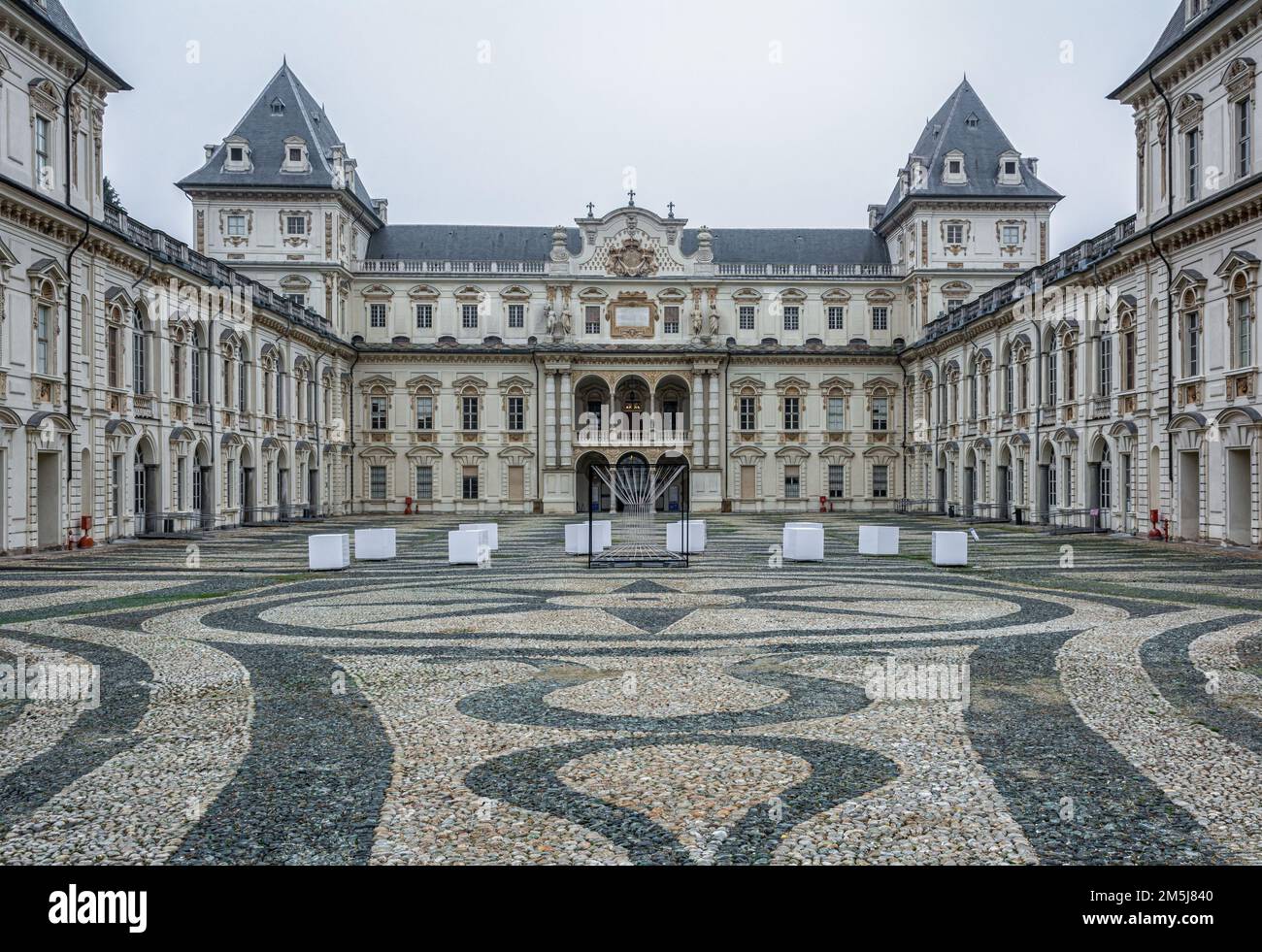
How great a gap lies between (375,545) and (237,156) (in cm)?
3769

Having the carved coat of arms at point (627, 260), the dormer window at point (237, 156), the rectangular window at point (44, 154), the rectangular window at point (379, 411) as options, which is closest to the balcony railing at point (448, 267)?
the carved coat of arms at point (627, 260)

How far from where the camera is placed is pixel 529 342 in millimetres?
57656

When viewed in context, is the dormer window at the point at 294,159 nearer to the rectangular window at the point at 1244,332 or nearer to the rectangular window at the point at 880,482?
the rectangular window at the point at 880,482

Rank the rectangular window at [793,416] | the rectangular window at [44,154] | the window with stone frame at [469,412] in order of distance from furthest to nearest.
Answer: the rectangular window at [793,416] < the window with stone frame at [469,412] < the rectangular window at [44,154]

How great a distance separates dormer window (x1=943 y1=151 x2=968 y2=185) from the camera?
5475cm

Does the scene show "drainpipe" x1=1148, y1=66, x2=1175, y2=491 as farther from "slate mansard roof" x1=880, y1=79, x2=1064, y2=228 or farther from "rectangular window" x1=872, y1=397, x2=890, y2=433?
"rectangular window" x1=872, y1=397, x2=890, y2=433

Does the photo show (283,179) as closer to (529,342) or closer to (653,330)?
(529,342)

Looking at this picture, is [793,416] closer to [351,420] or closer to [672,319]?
[672,319]

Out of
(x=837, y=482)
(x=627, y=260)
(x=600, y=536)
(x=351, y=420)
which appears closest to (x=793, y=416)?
(x=837, y=482)

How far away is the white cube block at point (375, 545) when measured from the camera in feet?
76.2

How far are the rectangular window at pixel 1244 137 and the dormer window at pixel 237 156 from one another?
45.4 metres

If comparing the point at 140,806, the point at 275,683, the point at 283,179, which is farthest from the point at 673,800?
the point at 283,179

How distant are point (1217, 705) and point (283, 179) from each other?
52758 millimetres

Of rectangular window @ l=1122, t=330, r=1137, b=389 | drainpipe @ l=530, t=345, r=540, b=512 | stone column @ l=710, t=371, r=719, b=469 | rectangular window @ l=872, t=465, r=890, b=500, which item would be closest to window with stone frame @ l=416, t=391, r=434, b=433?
drainpipe @ l=530, t=345, r=540, b=512
